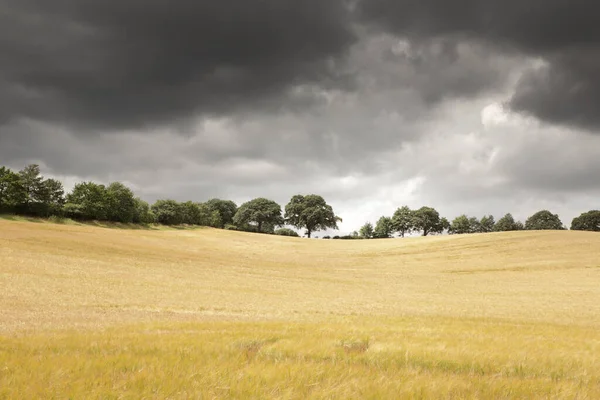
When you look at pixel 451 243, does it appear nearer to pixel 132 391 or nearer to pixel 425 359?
pixel 425 359

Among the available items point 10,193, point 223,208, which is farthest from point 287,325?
point 223,208

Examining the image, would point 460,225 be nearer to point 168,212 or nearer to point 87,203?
point 168,212

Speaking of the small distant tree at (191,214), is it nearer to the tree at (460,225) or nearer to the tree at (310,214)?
the tree at (310,214)

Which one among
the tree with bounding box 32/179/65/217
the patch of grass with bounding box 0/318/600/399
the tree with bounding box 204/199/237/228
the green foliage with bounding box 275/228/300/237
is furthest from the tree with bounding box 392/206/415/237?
the patch of grass with bounding box 0/318/600/399

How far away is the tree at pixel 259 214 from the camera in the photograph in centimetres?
12838

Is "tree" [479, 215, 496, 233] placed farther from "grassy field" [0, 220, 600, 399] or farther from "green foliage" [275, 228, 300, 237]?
"grassy field" [0, 220, 600, 399]

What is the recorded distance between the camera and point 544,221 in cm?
15112

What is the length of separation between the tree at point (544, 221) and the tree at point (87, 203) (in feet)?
444

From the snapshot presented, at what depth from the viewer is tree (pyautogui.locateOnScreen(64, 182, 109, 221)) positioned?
84.6 meters

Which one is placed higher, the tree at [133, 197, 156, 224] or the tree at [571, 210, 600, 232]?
the tree at [571, 210, 600, 232]

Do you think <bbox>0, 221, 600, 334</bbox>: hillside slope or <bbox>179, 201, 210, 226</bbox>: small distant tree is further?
<bbox>179, 201, 210, 226</bbox>: small distant tree

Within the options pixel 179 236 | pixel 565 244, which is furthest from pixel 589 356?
pixel 179 236

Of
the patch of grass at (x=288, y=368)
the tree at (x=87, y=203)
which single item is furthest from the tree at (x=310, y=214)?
the patch of grass at (x=288, y=368)

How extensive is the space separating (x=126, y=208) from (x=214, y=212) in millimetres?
43405
